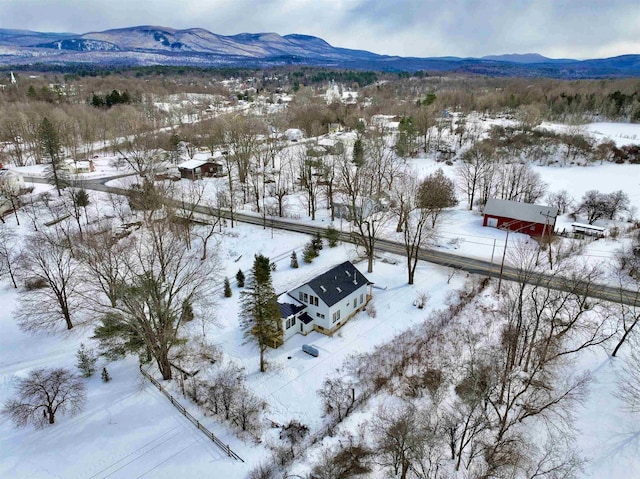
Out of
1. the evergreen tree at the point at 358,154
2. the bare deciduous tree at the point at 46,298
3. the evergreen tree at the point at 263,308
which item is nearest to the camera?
the evergreen tree at the point at 263,308

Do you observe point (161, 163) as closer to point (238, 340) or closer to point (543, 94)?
point (238, 340)

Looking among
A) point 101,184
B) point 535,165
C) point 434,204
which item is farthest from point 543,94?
point 101,184

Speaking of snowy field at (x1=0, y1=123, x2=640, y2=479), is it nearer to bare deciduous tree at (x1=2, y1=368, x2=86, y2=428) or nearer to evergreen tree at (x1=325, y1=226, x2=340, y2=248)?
bare deciduous tree at (x1=2, y1=368, x2=86, y2=428)

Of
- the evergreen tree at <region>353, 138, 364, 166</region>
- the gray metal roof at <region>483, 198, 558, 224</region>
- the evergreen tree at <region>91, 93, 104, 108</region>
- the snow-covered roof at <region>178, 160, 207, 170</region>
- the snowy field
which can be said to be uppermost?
the evergreen tree at <region>91, 93, 104, 108</region>

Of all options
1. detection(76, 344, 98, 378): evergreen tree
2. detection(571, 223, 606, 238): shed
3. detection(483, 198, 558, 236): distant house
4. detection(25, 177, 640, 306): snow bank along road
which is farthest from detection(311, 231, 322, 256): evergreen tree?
detection(571, 223, 606, 238): shed

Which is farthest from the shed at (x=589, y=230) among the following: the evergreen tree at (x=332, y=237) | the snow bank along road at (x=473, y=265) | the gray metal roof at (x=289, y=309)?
the gray metal roof at (x=289, y=309)

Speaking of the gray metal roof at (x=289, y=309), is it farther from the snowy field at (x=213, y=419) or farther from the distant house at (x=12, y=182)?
the distant house at (x=12, y=182)
